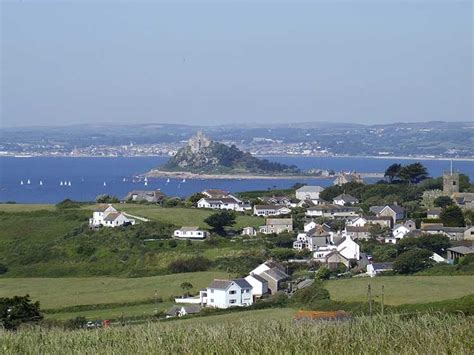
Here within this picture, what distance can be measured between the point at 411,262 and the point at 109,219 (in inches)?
480

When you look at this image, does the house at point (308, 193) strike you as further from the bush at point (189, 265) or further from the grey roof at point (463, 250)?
the bush at point (189, 265)

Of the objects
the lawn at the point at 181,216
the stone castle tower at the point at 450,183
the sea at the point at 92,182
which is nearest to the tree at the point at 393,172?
the stone castle tower at the point at 450,183

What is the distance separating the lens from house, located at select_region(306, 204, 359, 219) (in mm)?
37031

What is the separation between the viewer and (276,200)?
41.4 metres

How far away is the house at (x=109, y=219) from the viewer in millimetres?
32281

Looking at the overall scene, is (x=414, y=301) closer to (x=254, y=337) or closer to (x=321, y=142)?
(x=254, y=337)

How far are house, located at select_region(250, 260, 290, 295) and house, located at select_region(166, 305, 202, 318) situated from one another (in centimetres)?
289

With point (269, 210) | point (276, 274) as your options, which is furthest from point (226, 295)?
point (269, 210)

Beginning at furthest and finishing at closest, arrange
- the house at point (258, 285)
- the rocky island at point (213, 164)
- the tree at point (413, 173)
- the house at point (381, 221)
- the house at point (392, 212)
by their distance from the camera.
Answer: the rocky island at point (213, 164), the tree at point (413, 173), the house at point (392, 212), the house at point (381, 221), the house at point (258, 285)

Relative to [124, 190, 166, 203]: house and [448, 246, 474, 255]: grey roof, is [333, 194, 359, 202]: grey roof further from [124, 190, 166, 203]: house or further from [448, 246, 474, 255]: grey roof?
[448, 246, 474, 255]: grey roof

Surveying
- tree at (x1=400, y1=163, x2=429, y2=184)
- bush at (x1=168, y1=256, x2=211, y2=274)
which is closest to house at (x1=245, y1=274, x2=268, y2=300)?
bush at (x1=168, y1=256, x2=211, y2=274)

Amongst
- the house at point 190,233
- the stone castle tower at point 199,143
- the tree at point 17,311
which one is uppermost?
the tree at point 17,311

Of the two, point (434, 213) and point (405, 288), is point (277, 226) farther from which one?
point (405, 288)

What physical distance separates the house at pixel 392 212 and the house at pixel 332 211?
50.5 inches
